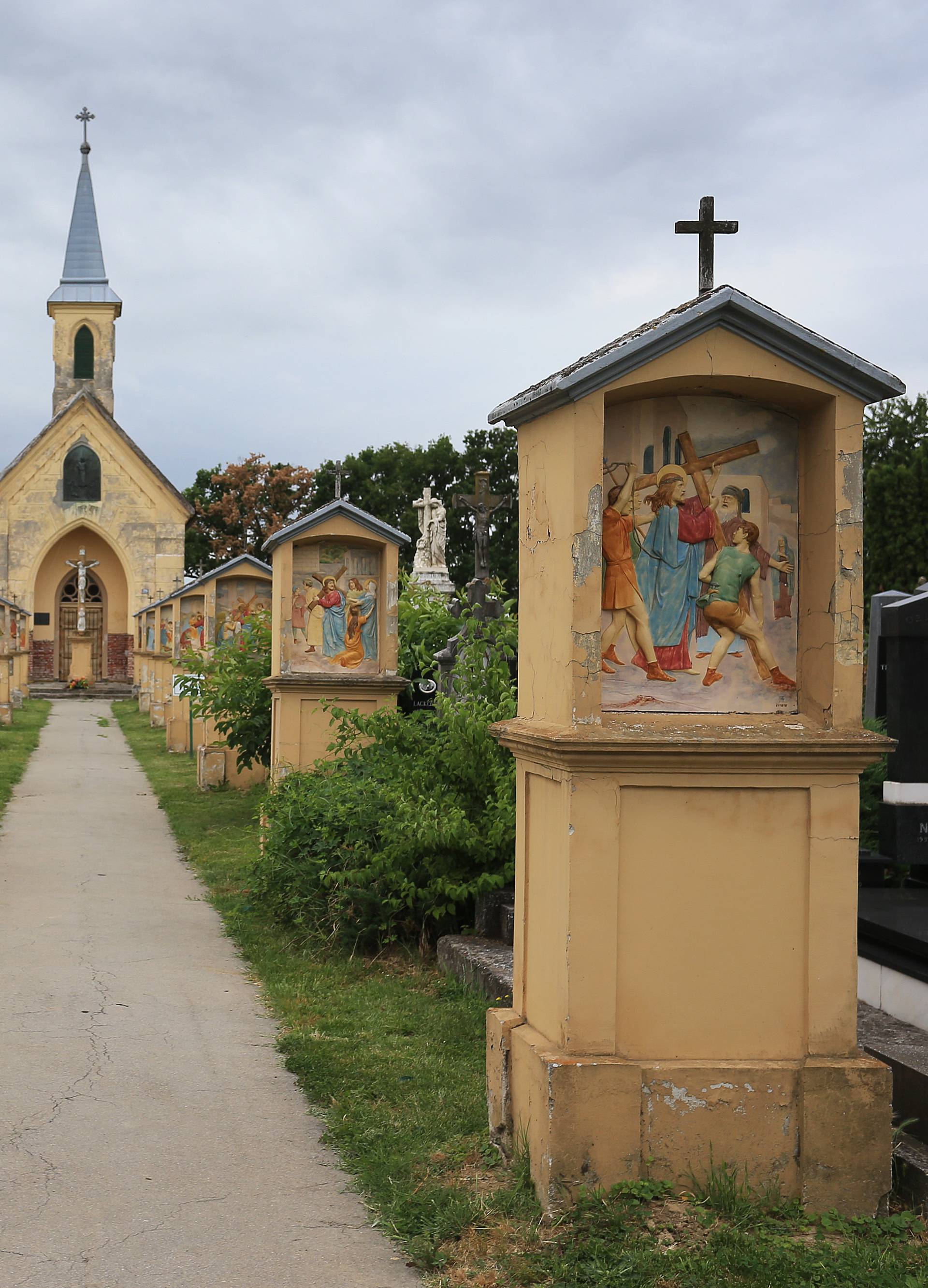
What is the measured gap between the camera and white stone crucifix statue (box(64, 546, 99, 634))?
163 ft

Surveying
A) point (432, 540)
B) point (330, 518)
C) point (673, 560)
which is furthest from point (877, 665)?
point (432, 540)

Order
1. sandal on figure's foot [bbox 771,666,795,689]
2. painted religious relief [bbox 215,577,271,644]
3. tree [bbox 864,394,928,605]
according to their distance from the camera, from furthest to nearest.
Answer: tree [bbox 864,394,928,605] → painted religious relief [bbox 215,577,271,644] → sandal on figure's foot [bbox 771,666,795,689]

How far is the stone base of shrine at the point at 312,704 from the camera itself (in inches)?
461

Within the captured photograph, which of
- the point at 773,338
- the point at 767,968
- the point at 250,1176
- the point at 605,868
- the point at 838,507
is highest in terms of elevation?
the point at 773,338

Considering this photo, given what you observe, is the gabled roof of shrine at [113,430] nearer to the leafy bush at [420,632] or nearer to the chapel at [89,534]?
the chapel at [89,534]

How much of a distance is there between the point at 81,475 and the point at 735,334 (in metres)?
49.5

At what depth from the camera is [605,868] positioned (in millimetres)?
4465

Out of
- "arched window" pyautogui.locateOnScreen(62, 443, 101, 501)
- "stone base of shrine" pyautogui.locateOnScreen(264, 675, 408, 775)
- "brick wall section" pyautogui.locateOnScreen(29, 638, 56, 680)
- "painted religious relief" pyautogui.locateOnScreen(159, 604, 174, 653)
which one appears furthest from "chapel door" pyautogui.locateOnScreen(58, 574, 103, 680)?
"stone base of shrine" pyautogui.locateOnScreen(264, 675, 408, 775)

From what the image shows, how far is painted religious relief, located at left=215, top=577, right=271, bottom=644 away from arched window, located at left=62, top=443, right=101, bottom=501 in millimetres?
34827

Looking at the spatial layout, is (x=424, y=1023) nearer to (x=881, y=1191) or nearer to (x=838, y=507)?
(x=881, y=1191)

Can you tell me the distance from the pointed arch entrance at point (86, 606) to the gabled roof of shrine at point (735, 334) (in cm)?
4836

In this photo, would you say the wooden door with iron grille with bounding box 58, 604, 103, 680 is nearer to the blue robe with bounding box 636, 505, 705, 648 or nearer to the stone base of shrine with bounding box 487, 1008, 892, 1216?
the blue robe with bounding box 636, 505, 705, 648

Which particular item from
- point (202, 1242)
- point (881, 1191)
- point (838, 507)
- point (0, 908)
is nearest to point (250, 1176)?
point (202, 1242)

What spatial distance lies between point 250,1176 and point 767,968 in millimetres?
1957
